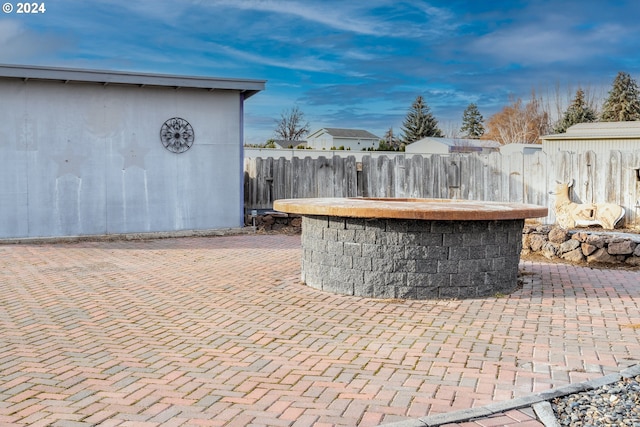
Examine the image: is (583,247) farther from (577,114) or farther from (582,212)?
(577,114)

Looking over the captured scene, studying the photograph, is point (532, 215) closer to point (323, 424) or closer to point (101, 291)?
point (323, 424)

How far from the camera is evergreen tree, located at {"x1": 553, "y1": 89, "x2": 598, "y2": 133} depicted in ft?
137

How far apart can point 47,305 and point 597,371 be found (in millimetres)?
4648

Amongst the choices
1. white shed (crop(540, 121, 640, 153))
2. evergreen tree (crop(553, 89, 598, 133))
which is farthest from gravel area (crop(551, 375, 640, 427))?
evergreen tree (crop(553, 89, 598, 133))

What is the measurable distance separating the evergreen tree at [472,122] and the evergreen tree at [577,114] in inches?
758

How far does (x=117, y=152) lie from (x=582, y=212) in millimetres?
8534

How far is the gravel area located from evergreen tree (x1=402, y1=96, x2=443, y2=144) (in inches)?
2000

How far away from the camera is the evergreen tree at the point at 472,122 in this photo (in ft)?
210

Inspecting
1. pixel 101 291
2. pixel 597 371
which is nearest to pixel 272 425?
pixel 597 371

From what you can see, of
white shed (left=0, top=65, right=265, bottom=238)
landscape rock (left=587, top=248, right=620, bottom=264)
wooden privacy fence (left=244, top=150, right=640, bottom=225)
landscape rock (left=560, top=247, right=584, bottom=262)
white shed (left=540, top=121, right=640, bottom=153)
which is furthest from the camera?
white shed (left=540, top=121, right=640, bottom=153)

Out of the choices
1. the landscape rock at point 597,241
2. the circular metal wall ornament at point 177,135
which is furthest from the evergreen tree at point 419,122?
the landscape rock at point 597,241

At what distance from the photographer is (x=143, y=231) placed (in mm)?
10711

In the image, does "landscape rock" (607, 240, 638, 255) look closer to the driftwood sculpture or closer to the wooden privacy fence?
the driftwood sculpture

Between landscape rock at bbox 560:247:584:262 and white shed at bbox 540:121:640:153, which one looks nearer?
landscape rock at bbox 560:247:584:262
